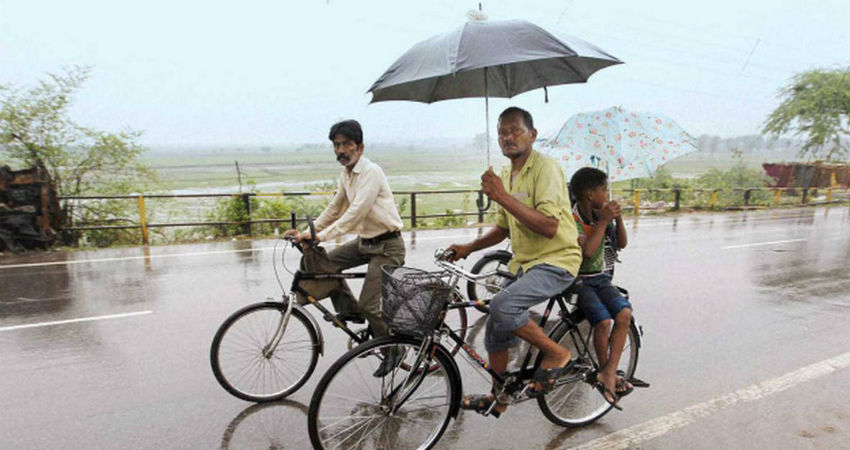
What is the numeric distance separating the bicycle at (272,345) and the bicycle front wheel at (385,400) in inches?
33.8

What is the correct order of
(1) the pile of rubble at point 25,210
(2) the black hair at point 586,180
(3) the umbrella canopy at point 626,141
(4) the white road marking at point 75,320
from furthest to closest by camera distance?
(1) the pile of rubble at point 25,210
(4) the white road marking at point 75,320
(3) the umbrella canopy at point 626,141
(2) the black hair at point 586,180

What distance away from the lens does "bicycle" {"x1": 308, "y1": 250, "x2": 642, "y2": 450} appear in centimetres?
266

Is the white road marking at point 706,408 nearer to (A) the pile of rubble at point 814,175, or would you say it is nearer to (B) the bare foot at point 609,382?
(B) the bare foot at point 609,382

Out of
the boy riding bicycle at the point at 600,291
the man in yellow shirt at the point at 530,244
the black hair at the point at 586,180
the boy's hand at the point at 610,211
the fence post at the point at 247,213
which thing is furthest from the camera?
the fence post at the point at 247,213

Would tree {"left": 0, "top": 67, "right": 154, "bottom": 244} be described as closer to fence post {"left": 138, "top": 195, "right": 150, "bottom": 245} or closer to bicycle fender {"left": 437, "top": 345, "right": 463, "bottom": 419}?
fence post {"left": 138, "top": 195, "right": 150, "bottom": 245}

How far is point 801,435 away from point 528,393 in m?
1.74

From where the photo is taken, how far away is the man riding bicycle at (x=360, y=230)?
353 centimetres

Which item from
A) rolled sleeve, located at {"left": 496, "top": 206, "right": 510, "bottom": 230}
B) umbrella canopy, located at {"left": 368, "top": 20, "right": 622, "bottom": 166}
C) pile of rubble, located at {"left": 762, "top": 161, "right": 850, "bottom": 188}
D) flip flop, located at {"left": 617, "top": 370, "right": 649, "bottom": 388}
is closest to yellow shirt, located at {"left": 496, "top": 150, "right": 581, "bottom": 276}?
rolled sleeve, located at {"left": 496, "top": 206, "right": 510, "bottom": 230}

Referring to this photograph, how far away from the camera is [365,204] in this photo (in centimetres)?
354

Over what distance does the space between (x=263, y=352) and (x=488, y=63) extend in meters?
2.36

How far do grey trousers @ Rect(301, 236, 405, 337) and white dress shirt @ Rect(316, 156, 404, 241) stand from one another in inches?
4.7

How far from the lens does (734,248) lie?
10.1 metres

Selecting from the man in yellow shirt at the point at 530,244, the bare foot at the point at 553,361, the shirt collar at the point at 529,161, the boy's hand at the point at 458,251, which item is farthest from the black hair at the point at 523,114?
the bare foot at the point at 553,361

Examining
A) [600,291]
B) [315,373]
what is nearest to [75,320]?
[315,373]
